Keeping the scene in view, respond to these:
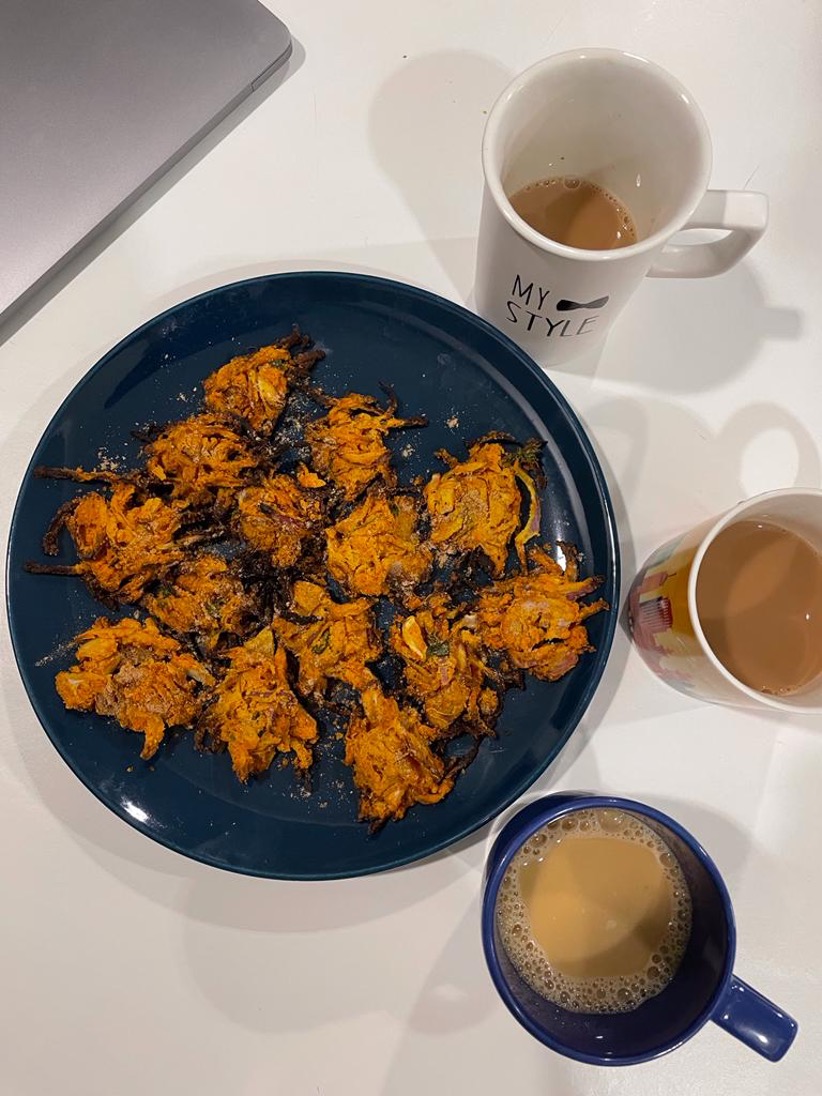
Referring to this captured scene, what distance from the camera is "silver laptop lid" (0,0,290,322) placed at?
37.3 inches

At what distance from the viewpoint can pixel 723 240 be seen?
0.76 m

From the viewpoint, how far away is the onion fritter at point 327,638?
883 millimetres

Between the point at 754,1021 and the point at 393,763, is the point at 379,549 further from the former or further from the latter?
the point at 754,1021

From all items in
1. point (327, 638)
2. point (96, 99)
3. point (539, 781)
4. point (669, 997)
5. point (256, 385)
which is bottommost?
point (669, 997)

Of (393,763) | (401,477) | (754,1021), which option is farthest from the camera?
(401,477)

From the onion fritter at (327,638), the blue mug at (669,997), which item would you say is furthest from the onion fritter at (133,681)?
the blue mug at (669,997)

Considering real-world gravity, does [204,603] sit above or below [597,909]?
above

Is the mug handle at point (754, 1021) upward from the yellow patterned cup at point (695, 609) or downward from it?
downward

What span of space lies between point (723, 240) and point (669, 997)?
750mm

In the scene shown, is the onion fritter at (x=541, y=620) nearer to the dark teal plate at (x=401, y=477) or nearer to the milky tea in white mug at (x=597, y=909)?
the dark teal plate at (x=401, y=477)

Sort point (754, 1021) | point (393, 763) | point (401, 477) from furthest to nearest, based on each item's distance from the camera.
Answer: point (401, 477), point (393, 763), point (754, 1021)

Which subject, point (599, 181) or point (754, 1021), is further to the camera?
point (599, 181)

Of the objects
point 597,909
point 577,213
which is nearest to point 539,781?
point 597,909

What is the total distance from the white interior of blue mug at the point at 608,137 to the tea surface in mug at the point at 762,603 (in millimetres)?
331
